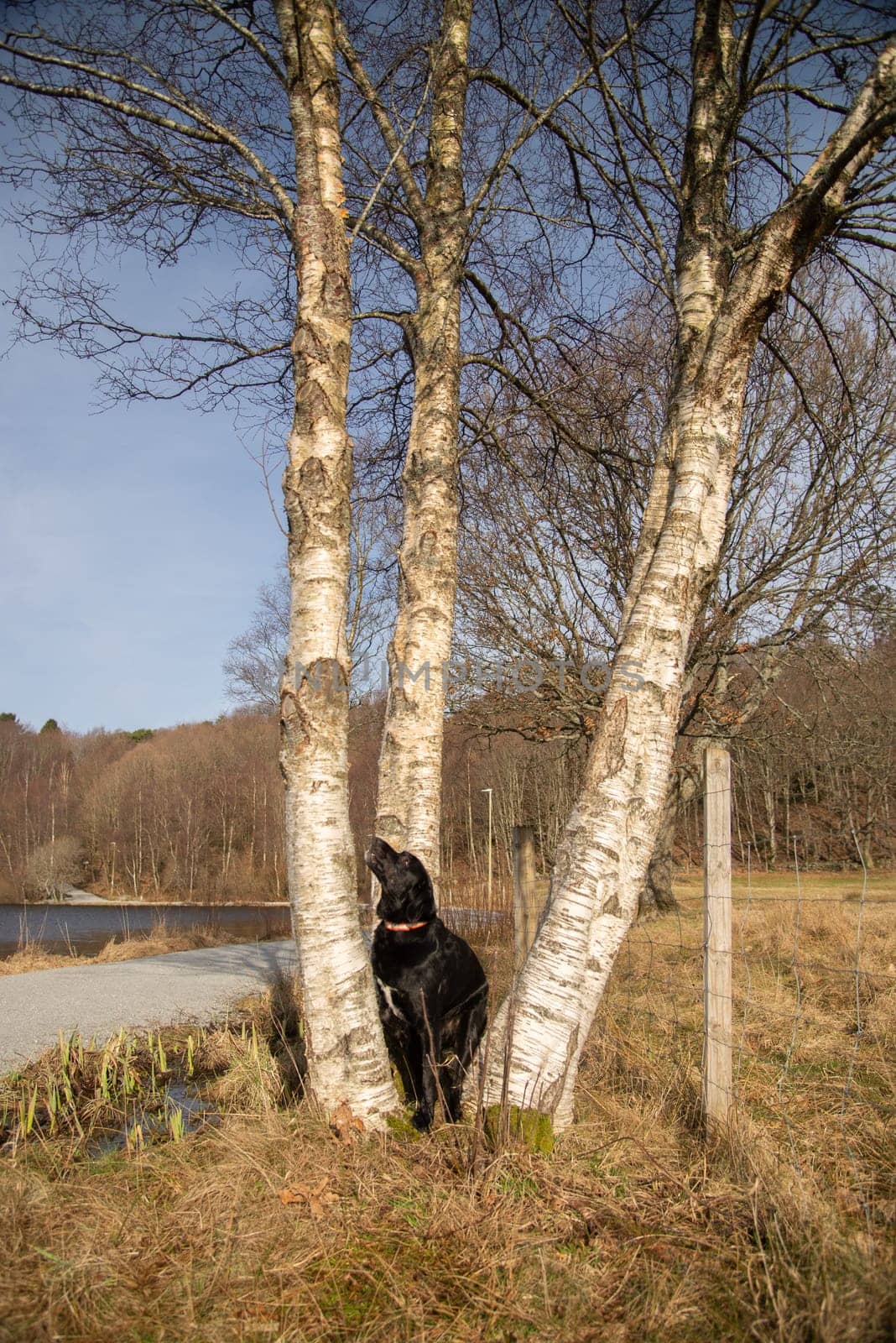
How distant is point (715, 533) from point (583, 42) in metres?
3.31

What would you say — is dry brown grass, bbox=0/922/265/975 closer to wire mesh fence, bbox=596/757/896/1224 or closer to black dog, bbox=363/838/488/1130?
wire mesh fence, bbox=596/757/896/1224

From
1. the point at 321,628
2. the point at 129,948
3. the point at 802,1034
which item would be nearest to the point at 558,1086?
the point at 321,628

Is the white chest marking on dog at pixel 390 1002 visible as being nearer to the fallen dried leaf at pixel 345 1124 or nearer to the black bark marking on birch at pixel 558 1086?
the fallen dried leaf at pixel 345 1124

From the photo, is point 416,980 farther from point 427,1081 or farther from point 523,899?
point 523,899

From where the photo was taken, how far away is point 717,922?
3.21m

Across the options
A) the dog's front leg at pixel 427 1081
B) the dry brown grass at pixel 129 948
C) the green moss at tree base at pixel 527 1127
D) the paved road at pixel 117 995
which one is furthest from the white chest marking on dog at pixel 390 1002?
the dry brown grass at pixel 129 948

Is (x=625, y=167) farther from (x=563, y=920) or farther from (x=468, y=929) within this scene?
(x=468, y=929)

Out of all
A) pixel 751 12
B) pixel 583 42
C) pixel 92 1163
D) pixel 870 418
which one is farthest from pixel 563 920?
pixel 870 418

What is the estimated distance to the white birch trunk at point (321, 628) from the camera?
2.90 metres

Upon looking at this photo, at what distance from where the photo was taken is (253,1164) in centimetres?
256

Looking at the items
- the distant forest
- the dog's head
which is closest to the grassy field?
the dog's head

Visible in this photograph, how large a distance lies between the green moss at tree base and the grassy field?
0.06m

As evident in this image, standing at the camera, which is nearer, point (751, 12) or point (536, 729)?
point (751, 12)

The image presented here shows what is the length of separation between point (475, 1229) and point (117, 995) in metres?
6.58
